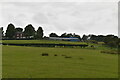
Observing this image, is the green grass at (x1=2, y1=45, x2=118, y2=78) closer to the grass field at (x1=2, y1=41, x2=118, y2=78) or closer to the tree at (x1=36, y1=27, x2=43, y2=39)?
the grass field at (x1=2, y1=41, x2=118, y2=78)

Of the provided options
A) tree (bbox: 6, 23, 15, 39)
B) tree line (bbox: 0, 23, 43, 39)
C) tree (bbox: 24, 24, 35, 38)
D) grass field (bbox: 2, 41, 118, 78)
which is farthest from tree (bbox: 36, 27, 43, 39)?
grass field (bbox: 2, 41, 118, 78)

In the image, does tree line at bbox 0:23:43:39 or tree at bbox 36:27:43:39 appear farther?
tree at bbox 36:27:43:39

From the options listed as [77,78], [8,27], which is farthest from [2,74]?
[8,27]

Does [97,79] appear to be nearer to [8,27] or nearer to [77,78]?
[77,78]

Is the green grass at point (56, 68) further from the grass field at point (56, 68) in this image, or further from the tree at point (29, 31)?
the tree at point (29, 31)

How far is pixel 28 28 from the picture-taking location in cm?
11988

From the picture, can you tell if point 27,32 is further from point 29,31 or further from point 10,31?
point 10,31

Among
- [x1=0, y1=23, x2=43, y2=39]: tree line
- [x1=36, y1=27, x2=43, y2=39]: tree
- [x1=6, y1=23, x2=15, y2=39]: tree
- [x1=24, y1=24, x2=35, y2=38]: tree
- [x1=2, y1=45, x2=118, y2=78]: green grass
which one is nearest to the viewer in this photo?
[x1=2, y1=45, x2=118, y2=78]: green grass

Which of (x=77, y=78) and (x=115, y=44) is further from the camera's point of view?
(x=115, y=44)

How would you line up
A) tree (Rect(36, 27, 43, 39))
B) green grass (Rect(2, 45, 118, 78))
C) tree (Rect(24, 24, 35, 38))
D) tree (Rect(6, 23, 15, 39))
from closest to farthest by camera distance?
green grass (Rect(2, 45, 118, 78))
tree (Rect(6, 23, 15, 39))
tree (Rect(36, 27, 43, 39))
tree (Rect(24, 24, 35, 38))

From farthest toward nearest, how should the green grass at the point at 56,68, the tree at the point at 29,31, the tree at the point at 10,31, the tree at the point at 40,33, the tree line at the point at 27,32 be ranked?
the tree at the point at 29,31
the tree at the point at 40,33
the tree line at the point at 27,32
the tree at the point at 10,31
the green grass at the point at 56,68

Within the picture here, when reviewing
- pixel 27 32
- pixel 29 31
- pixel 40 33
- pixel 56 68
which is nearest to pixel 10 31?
pixel 27 32

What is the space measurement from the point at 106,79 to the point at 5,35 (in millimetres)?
101814

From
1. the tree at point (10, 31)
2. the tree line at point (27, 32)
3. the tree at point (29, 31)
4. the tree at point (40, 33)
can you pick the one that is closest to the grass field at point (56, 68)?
the tree line at point (27, 32)
